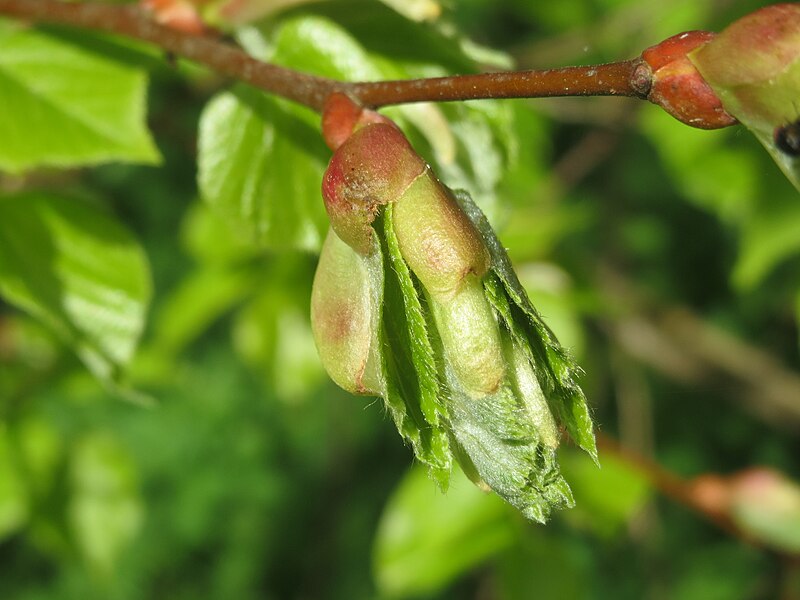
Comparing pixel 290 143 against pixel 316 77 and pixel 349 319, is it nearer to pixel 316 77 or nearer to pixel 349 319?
pixel 316 77

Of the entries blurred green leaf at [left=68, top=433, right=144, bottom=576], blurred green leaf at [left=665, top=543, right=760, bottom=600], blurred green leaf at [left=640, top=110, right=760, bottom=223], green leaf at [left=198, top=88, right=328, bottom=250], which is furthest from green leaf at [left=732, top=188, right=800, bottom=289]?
blurred green leaf at [left=665, top=543, right=760, bottom=600]

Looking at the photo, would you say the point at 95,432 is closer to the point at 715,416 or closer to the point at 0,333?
the point at 0,333

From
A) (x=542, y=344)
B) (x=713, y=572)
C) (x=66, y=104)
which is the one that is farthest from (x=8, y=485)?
(x=713, y=572)

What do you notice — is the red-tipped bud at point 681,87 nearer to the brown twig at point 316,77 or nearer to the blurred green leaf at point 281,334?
the brown twig at point 316,77

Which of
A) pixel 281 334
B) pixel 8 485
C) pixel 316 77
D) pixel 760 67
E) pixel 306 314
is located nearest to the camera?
pixel 760 67

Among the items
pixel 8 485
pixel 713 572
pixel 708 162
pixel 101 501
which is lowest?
pixel 713 572

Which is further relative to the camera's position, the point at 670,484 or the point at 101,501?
the point at 101,501

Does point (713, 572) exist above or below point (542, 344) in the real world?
below
